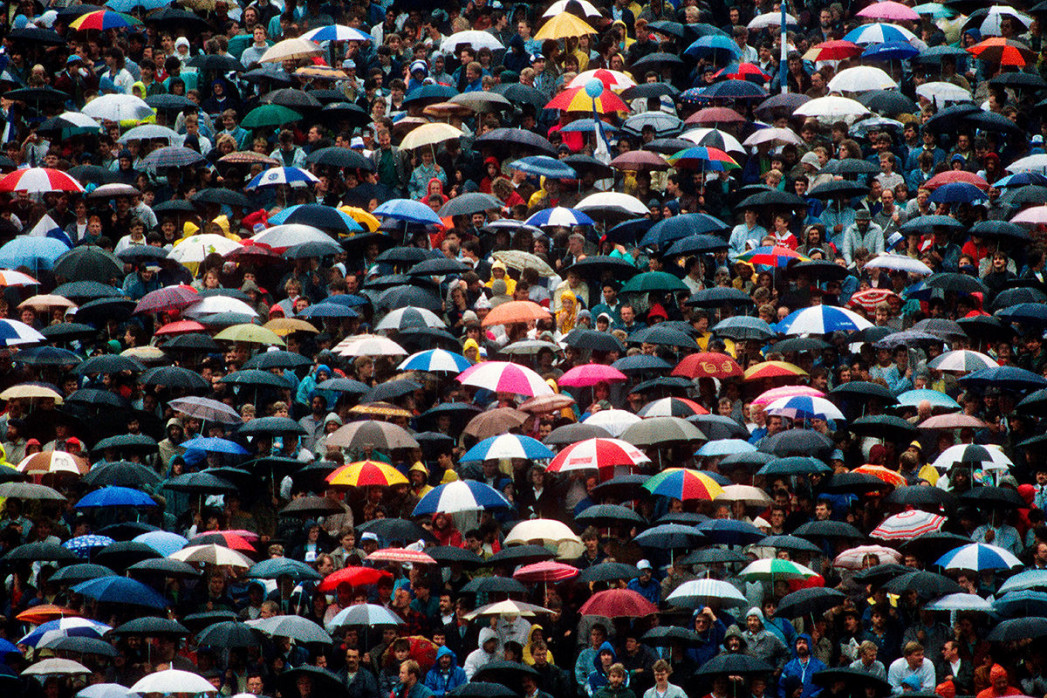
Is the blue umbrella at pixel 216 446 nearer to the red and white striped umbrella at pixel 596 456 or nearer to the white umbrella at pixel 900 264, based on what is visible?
the red and white striped umbrella at pixel 596 456

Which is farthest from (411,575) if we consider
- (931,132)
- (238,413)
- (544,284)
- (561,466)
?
(931,132)

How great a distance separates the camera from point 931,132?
26.6 metres

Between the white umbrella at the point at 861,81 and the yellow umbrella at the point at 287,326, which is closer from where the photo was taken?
the yellow umbrella at the point at 287,326

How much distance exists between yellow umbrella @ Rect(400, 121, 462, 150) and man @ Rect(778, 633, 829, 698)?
10651mm

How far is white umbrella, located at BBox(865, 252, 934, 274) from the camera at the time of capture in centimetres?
2342

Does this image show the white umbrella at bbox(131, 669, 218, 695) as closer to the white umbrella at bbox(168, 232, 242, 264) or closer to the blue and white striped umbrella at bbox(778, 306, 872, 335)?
the white umbrella at bbox(168, 232, 242, 264)

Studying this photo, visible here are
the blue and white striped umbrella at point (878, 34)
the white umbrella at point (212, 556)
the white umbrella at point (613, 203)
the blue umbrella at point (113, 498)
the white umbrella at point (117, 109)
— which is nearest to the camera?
the white umbrella at point (212, 556)

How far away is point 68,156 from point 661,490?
36.4ft

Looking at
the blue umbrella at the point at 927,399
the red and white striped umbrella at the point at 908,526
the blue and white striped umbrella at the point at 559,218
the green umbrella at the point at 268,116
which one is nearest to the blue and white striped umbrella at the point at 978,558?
the red and white striped umbrella at the point at 908,526

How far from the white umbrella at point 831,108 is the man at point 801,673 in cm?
1044

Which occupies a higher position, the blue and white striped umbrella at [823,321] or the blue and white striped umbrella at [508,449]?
the blue and white striped umbrella at [823,321]

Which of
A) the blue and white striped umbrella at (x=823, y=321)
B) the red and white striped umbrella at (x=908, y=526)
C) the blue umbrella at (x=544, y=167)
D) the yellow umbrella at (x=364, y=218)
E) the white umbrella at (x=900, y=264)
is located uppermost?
the blue umbrella at (x=544, y=167)

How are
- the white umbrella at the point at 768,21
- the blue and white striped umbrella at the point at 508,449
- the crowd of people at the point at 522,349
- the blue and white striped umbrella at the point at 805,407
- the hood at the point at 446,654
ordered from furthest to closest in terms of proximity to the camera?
the white umbrella at the point at 768,21
the blue and white striped umbrella at the point at 805,407
the blue and white striped umbrella at the point at 508,449
the crowd of people at the point at 522,349
the hood at the point at 446,654

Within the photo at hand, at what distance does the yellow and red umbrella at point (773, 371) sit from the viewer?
71.2 ft
